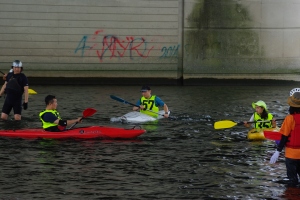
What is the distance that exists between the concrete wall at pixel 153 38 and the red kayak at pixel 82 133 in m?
12.9

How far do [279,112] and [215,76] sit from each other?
864 cm

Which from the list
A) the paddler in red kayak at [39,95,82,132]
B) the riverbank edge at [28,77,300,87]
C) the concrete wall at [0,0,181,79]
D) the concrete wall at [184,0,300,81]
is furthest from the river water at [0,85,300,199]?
the concrete wall at [184,0,300,81]

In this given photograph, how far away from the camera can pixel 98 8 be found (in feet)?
91.5

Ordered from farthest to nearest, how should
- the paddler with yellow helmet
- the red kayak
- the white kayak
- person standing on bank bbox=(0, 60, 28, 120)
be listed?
the white kayak → person standing on bank bbox=(0, 60, 28, 120) → the red kayak → the paddler with yellow helmet

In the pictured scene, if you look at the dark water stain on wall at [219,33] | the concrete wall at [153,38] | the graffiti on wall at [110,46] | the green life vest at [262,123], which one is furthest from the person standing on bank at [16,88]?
the dark water stain on wall at [219,33]

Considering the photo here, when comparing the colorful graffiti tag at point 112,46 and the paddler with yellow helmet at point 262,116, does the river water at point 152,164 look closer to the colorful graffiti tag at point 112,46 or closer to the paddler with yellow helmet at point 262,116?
the paddler with yellow helmet at point 262,116

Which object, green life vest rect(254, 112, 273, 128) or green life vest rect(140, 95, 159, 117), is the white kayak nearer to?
green life vest rect(140, 95, 159, 117)

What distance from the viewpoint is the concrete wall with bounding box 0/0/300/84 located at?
2775 cm

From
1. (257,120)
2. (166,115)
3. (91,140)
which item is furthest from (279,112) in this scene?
(91,140)

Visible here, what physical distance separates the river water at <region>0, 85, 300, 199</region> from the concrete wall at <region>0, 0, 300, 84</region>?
849 cm

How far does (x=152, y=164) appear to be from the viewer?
12.6 metres

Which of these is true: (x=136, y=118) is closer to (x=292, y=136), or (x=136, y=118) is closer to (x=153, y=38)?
(x=292, y=136)

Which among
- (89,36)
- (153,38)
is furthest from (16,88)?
(153,38)

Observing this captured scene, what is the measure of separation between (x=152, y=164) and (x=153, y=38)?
15885 mm
